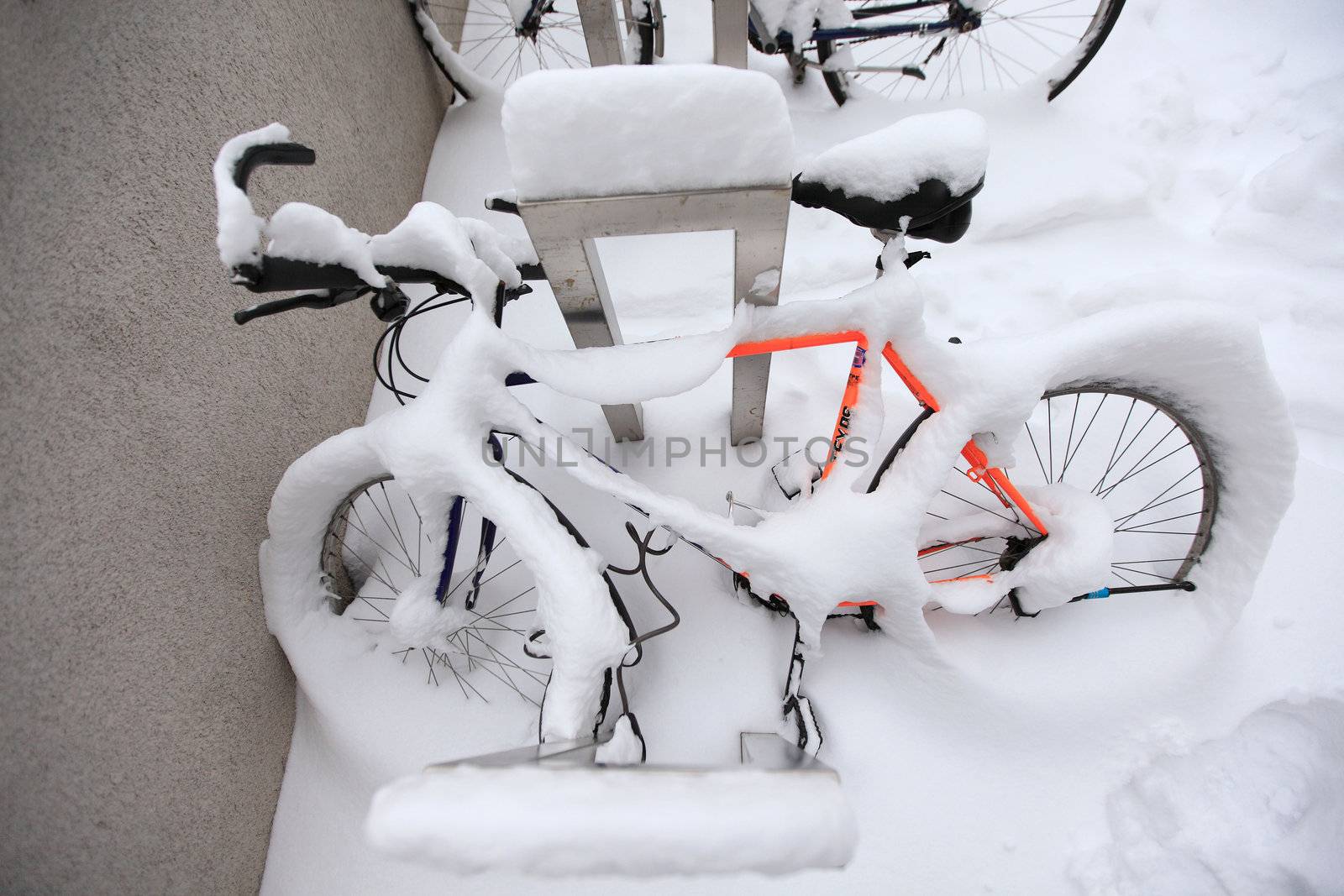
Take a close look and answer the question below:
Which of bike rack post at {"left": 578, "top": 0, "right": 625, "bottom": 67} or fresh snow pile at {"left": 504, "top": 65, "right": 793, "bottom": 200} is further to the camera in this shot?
bike rack post at {"left": 578, "top": 0, "right": 625, "bottom": 67}

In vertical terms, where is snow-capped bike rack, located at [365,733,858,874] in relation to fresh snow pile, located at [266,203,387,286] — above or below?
below

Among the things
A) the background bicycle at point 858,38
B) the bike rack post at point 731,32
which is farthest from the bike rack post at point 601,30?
the bike rack post at point 731,32

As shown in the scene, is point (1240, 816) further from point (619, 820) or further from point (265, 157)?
point (265, 157)

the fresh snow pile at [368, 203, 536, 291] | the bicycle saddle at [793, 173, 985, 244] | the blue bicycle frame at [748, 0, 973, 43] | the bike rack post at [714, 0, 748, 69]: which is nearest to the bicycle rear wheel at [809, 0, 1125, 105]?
the blue bicycle frame at [748, 0, 973, 43]

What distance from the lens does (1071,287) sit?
1892 mm

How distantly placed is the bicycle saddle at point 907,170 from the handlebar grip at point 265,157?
732 mm

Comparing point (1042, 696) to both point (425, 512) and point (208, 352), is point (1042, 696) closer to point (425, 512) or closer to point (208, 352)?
point (425, 512)

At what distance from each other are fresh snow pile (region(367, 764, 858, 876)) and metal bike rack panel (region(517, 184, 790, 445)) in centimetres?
74

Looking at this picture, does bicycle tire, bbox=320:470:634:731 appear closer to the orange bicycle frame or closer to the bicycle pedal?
the bicycle pedal

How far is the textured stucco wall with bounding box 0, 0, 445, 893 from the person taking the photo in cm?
97

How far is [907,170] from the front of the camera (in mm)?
932

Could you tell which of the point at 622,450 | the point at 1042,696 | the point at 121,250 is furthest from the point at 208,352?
the point at 1042,696

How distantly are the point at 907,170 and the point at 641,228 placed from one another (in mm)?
412

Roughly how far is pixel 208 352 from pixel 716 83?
114 centimetres
